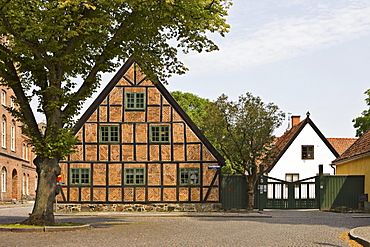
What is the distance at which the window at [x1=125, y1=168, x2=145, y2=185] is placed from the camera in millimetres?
33375

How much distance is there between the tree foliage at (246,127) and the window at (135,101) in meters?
4.04

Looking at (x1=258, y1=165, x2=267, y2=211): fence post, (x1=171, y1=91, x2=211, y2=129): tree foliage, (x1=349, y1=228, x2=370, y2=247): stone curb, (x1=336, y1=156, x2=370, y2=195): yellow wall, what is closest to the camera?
(x1=349, y1=228, x2=370, y2=247): stone curb

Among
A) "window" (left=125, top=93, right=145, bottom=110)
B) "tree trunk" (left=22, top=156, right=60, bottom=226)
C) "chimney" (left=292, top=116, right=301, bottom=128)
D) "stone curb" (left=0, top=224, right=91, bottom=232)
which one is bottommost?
"stone curb" (left=0, top=224, right=91, bottom=232)

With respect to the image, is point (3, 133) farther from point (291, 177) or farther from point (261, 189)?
point (261, 189)

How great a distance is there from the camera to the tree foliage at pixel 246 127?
33531 millimetres

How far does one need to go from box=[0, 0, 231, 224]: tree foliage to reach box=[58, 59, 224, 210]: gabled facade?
11465 mm

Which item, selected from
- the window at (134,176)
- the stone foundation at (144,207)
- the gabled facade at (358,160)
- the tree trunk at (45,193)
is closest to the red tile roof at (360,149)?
the gabled facade at (358,160)

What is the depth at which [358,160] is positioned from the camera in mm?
36375

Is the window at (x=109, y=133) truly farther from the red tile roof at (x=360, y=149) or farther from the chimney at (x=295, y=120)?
the chimney at (x=295, y=120)

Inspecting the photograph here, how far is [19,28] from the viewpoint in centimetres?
1836

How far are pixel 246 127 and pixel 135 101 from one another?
6593mm

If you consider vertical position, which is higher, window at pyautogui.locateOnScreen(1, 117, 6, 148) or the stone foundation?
window at pyautogui.locateOnScreen(1, 117, 6, 148)

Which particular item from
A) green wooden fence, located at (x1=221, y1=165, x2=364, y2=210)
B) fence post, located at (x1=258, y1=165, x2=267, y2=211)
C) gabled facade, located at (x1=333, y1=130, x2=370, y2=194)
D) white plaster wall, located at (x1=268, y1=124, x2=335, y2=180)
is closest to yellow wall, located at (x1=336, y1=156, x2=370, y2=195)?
gabled facade, located at (x1=333, y1=130, x2=370, y2=194)

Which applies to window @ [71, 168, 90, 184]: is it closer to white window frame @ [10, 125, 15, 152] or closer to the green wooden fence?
the green wooden fence
